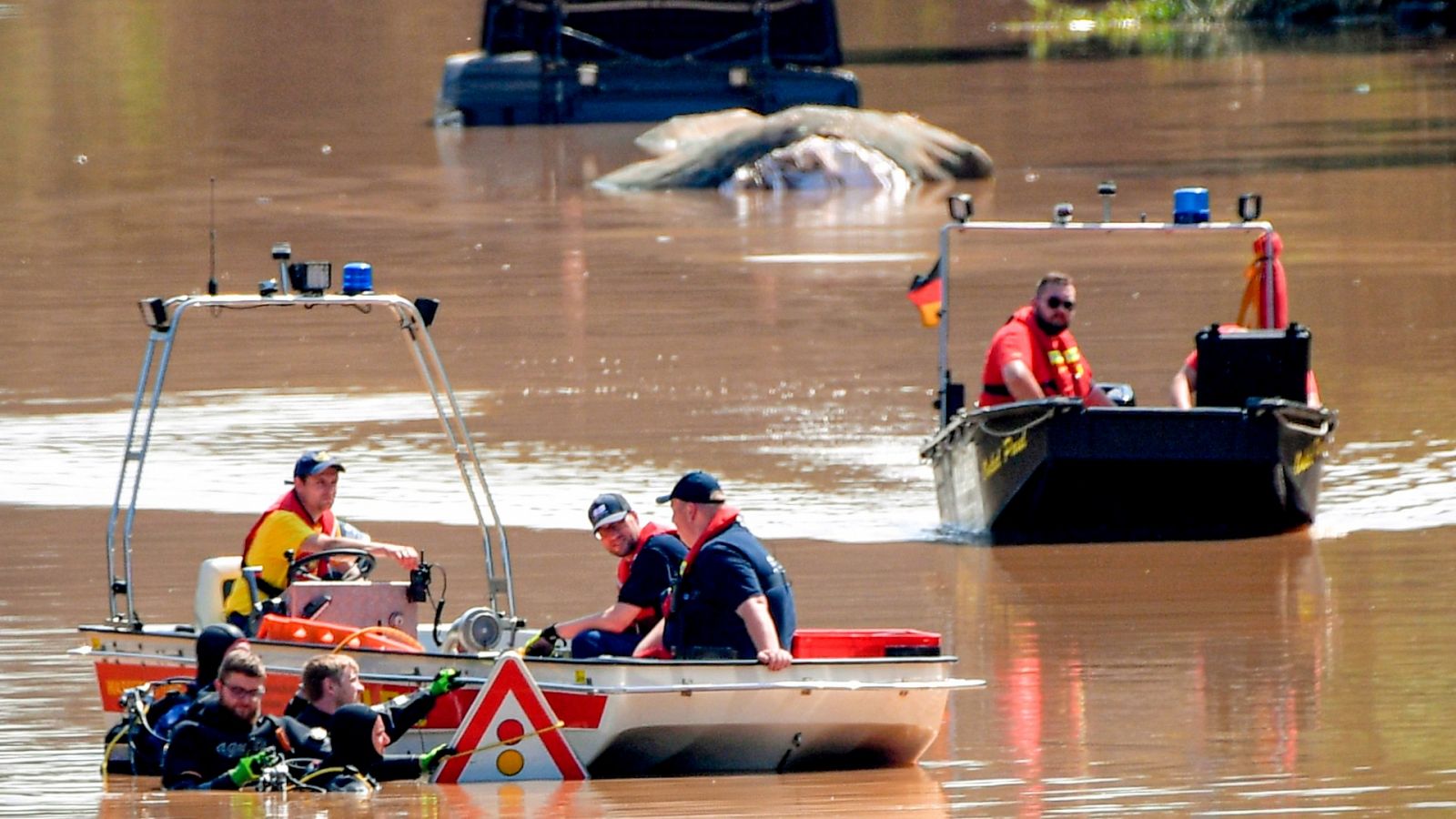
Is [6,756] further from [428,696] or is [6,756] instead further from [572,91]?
[572,91]

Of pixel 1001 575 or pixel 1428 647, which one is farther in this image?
pixel 1001 575

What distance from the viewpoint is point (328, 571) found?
420 inches

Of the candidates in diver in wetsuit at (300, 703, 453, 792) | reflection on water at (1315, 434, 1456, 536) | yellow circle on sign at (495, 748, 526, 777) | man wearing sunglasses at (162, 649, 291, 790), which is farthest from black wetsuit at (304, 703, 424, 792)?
reflection on water at (1315, 434, 1456, 536)

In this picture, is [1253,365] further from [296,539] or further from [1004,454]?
[296,539]

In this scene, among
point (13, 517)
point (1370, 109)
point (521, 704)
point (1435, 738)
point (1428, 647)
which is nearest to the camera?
point (521, 704)

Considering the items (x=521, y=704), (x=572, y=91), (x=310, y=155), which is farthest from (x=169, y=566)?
(x=572, y=91)

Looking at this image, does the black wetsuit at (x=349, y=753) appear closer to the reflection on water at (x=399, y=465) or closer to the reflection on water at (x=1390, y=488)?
the reflection on water at (x=399, y=465)

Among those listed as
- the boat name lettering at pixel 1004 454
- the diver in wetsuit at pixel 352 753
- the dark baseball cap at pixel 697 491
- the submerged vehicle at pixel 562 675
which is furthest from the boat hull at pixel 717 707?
the boat name lettering at pixel 1004 454

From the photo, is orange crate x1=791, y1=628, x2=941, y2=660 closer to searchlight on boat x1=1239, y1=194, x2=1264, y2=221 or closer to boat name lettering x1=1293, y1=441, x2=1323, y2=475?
boat name lettering x1=1293, y1=441, x2=1323, y2=475

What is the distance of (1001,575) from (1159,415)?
109 cm

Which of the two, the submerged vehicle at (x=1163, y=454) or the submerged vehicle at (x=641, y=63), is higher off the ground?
the submerged vehicle at (x=641, y=63)

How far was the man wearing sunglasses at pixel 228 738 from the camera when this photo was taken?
9195 mm

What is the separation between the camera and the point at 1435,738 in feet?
32.6

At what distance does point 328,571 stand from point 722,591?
6.66ft
